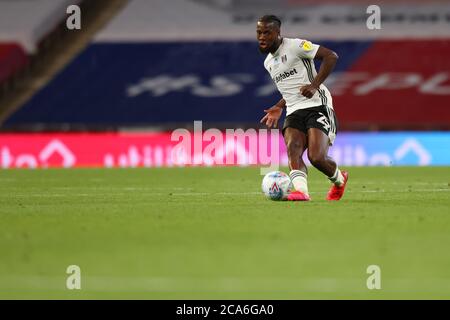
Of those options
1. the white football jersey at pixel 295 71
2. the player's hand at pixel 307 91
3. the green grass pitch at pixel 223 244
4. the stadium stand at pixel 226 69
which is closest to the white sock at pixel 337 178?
the green grass pitch at pixel 223 244

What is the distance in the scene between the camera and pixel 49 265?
6477mm

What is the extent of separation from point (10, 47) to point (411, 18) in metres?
11.9

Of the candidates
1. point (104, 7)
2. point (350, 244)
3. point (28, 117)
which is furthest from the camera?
point (104, 7)

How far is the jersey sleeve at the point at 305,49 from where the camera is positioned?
1112 cm

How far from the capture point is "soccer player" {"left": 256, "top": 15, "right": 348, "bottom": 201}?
11.0m

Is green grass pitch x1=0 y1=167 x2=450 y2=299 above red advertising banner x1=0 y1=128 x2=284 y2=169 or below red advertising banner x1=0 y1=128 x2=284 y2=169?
below

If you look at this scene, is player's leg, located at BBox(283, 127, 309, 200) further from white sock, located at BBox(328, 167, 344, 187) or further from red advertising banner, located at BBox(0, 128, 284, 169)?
red advertising banner, located at BBox(0, 128, 284, 169)

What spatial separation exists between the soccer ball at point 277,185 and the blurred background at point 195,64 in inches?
614

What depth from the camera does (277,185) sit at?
11094 mm

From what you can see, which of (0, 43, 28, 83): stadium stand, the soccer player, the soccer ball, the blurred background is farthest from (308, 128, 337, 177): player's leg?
(0, 43, 28, 83): stadium stand

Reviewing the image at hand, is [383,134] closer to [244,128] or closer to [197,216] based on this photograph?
[244,128]

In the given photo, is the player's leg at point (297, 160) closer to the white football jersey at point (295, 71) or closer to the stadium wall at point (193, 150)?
the white football jersey at point (295, 71)

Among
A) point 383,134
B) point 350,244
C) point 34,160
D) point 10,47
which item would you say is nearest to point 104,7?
point 10,47

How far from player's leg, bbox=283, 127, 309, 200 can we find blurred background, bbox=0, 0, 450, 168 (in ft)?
51.1
